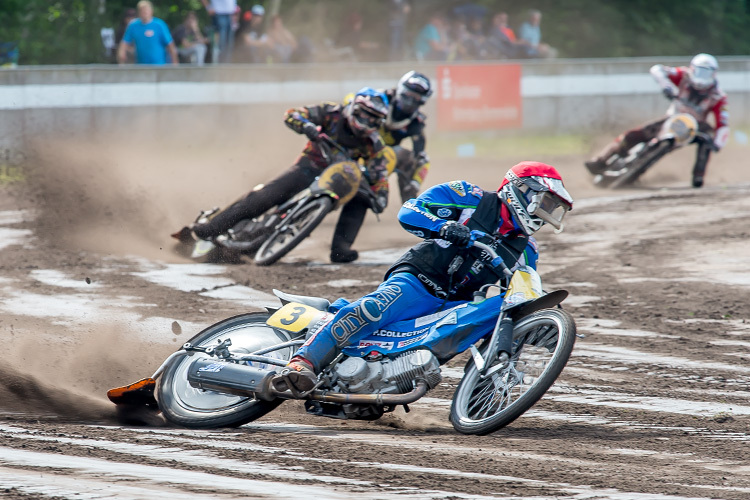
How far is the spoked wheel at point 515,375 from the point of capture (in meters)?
5.81

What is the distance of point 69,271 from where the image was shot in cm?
1109

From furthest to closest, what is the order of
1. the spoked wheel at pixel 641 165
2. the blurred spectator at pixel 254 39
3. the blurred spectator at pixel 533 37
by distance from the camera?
the blurred spectator at pixel 533 37 → the blurred spectator at pixel 254 39 → the spoked wheel at pixel 641 165

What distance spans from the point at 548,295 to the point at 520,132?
16.7 metres

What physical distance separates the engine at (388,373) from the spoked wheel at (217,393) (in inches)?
17.0

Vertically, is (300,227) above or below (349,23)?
below

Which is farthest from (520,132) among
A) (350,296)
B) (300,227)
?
(350,296)

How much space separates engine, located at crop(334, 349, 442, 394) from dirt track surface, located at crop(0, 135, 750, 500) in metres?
0.26

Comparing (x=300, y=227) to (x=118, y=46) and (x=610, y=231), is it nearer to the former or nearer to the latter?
(x=610, y=231)

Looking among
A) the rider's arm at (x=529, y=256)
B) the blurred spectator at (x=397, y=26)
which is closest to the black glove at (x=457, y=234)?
the rider's arm at (x=529, y=256)

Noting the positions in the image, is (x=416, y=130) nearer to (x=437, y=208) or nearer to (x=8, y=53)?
(x=437, y=208)

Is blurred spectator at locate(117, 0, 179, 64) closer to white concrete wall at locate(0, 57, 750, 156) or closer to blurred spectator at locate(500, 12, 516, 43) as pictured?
white concrete wall at locate(0, 57, 750, 156)

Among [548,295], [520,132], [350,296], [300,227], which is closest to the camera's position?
[548,295]

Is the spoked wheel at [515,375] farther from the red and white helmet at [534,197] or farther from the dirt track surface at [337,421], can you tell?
the red and white helmet at [534,197]

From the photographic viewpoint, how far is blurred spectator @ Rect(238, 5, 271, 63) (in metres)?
21.5
